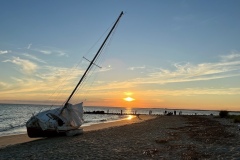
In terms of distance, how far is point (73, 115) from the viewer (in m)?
33.0

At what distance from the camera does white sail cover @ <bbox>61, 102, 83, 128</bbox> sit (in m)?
31.7

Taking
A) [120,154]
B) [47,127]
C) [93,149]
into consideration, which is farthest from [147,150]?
[47,127]

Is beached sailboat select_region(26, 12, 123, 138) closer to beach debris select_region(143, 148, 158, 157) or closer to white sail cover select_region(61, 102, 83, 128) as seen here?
white sail cover select_region(61, 102, 83, 128)

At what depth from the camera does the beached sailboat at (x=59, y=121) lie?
29016 millimetres

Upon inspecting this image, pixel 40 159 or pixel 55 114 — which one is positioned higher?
pixel 55 114

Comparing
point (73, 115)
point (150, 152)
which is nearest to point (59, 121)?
point (73, 115)

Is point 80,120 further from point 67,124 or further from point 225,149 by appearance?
point 225,149

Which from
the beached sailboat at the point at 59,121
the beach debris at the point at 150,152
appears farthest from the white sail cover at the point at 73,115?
the beach debris at the point at 150,152

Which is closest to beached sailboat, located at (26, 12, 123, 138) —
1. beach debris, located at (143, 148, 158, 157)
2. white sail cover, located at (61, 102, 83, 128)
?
white sail cover, located at (61, 102, 83, 128)

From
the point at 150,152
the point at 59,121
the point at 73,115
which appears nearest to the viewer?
the point at 150,152

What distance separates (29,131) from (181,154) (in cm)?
1842

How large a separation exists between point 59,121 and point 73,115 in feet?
8.75

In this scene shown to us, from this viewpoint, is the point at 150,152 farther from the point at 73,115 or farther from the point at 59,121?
the point at 73,115

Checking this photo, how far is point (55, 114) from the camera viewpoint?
1225 inches
